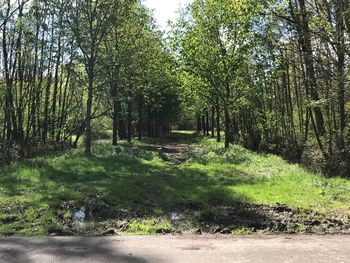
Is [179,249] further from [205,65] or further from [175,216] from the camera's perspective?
[205,65]

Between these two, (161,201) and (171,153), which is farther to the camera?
(171,153)

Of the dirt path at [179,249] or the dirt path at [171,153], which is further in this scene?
the dirt path at [171,153]

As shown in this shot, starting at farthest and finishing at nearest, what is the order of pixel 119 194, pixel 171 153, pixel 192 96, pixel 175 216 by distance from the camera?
pixel 192 96
pixel 171 153
pixel 119 194
pixel 175 216

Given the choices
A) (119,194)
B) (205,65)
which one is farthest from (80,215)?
(205,65)

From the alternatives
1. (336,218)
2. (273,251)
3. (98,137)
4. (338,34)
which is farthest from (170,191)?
(98,137)

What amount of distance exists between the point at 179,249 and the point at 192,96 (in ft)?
83.5

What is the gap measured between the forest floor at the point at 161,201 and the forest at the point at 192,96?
0.21 ft

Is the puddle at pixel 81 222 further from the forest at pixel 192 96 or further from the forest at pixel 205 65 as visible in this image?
the forest at pixel 205 65

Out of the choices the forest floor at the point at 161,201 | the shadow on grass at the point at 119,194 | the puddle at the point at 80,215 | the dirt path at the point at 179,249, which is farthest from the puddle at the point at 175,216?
the puddle at the point at 80,215

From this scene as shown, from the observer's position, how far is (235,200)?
35.1 ft

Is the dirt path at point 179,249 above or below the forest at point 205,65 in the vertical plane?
below

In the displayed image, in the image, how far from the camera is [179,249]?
21.5ft

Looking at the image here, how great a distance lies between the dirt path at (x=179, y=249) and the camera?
19.9 feet

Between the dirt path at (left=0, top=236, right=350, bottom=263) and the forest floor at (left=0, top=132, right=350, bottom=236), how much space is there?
2.29 ft
